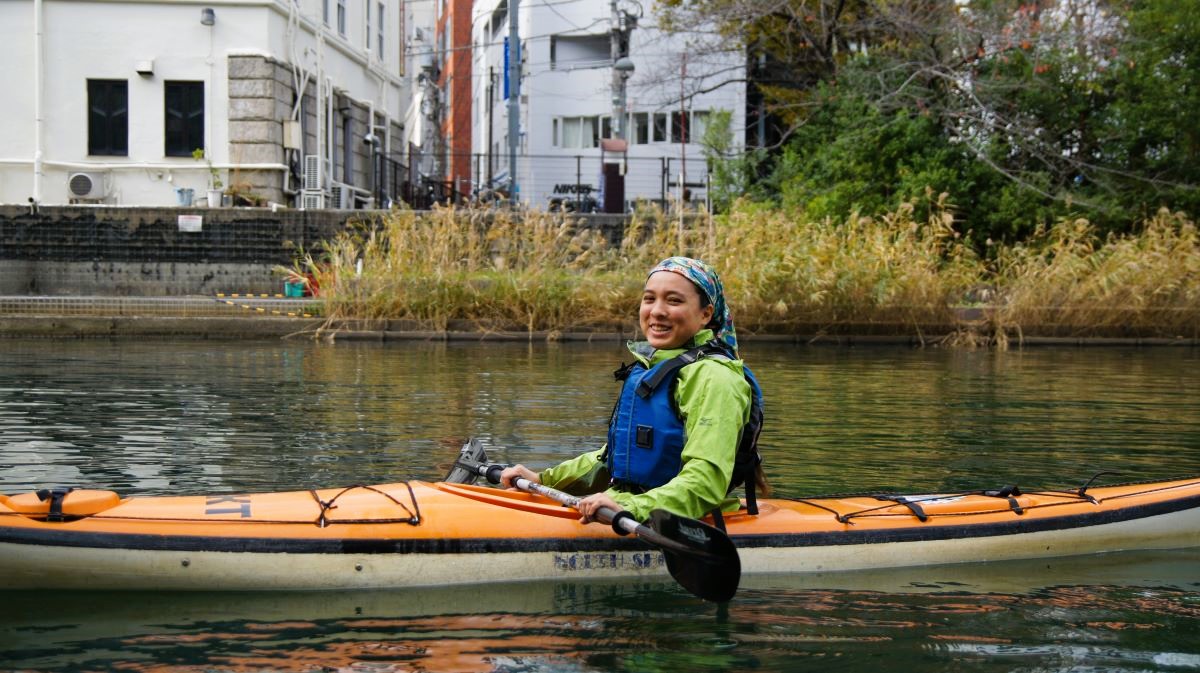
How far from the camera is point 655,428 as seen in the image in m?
4.56

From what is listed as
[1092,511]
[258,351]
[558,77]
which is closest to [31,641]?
[1092,511]

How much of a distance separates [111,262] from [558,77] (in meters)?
16.2

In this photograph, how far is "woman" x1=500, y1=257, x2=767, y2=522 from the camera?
4359mm

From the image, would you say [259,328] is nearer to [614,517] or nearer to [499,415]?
[499,415]

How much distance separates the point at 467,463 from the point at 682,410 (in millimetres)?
1096

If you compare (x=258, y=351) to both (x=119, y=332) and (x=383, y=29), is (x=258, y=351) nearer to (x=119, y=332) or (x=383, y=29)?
(x=119, y=332)

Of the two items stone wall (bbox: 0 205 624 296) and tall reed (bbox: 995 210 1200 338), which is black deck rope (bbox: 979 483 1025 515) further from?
stone wall (bbox: 0 205 624 296)

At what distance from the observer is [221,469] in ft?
21.8

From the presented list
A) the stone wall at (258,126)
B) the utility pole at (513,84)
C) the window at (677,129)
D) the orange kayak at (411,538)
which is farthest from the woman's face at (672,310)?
the window at (677,129)

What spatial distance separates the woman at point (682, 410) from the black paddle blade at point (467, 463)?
73 cm

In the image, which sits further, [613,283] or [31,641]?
[613,283]

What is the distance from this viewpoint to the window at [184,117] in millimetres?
20188

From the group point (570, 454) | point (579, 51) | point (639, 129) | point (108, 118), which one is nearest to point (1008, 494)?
point (570, 454)

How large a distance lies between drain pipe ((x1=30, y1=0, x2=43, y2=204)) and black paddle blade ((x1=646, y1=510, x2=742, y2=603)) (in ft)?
57.4
